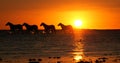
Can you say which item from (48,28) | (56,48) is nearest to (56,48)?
(56,48)

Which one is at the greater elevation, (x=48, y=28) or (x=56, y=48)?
(x=48, y=28)

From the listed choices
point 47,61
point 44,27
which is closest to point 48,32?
point 44,27

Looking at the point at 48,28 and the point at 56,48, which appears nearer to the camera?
the point at 56,48

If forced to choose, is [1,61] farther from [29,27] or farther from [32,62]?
[29,27]

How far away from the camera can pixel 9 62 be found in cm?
3538

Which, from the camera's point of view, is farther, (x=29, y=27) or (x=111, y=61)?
(x=29, y=27)

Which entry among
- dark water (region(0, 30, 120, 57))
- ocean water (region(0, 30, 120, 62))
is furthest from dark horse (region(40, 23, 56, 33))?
ocean water (region(0, 30, 120, 62))

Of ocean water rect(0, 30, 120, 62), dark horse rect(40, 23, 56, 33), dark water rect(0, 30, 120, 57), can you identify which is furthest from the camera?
dark horse rect(40, 23, 56, 33)

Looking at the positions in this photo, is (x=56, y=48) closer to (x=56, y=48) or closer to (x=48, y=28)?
(x=56, y=48)

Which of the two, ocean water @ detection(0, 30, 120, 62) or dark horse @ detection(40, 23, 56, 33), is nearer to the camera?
ocean water @ detection(0, 30, 120, 62)

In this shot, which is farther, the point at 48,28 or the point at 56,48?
the point at 48,28

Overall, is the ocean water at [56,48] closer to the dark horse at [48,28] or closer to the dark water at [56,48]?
the dark water at [56,48]

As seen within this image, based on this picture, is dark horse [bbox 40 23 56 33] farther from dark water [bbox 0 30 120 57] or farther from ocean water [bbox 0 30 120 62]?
ocean water [bbox 0 30 120 62]

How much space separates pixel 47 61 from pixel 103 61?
4.38m
